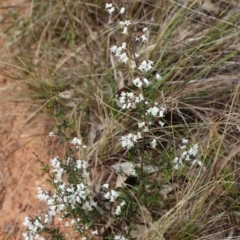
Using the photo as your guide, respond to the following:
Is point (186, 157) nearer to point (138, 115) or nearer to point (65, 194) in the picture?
point (138, 115)

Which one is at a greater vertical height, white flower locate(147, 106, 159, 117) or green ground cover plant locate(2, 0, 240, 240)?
white flower locate(147, 106, 159, 117)

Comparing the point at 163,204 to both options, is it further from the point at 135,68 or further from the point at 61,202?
the point at 135,68

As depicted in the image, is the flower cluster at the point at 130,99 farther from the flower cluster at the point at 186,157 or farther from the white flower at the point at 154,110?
the flower cluster at the point at 186,157

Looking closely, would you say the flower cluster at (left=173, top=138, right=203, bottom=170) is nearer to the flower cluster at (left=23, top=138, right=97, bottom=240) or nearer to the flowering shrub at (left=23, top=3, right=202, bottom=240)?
the flowering shrub at (left=23, top=3, right=202, bottom=240)

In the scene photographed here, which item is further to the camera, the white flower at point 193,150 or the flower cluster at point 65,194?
the white flower at point 193,150

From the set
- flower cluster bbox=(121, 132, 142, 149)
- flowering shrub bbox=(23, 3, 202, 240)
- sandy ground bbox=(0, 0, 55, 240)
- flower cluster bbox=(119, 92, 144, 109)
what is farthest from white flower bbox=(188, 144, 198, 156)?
sandy ground bbox=(0, 0, 55, 240)

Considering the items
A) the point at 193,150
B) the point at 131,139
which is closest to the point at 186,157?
the point at 193,150

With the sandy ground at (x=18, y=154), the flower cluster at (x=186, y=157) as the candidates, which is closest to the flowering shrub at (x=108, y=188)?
the flower cluster at (x=186, y=157)
